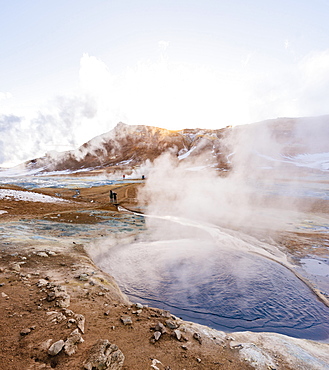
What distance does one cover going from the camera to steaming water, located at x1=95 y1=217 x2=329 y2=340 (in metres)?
4.98

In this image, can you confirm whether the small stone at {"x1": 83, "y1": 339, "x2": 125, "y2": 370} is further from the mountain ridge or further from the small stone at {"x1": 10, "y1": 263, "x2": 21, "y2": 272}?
the mountain ridge

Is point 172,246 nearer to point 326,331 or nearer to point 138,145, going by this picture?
point 326,331

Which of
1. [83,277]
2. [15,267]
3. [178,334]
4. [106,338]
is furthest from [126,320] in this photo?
[15,267]

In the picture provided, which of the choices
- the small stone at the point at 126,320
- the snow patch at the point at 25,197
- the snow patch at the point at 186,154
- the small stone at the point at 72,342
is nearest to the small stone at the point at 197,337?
the small stone at the point at 126,320

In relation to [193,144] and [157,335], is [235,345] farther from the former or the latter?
[193,144]

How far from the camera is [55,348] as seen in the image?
2816 mm

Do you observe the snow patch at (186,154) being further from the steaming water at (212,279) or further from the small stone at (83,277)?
the small stone at (83,277)

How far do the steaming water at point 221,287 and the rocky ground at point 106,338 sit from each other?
931 mm

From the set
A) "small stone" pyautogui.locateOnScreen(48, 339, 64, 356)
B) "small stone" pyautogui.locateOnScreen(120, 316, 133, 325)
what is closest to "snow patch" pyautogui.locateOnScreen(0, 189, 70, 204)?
"small stone" pyautogui.locateOnScreen(120, 316, 133, 325)

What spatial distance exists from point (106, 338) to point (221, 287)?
13.3 feet

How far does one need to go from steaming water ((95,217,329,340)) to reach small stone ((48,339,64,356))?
9.72 feet

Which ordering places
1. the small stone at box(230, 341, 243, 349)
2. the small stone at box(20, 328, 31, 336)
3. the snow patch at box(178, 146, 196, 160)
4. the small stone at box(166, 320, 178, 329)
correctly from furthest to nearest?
1. the snow patch at box(178, 146, 196, 160)
2. the small stone at box(166, 320, 178, 329)
3. the small stone at box(230, 341, 243, 349)
4. the small stone at box(20, 328, 31, 336)

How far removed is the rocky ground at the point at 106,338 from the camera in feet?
9.15

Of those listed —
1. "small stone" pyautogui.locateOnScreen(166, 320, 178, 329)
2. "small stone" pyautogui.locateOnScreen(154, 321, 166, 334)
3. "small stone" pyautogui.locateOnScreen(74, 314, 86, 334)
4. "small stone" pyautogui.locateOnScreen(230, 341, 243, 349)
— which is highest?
"small stone" pyautogui.locateOnScreen(74, 314, 86, 334)
